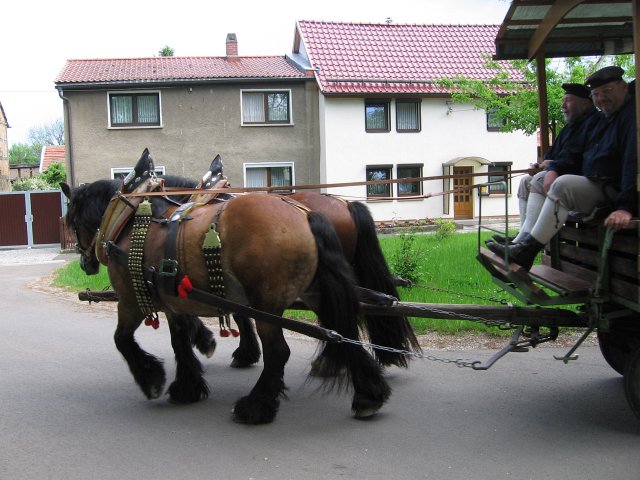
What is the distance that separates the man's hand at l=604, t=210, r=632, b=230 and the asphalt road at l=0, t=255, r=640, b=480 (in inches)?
53.4

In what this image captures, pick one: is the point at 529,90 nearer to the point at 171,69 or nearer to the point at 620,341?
the point at 620,341

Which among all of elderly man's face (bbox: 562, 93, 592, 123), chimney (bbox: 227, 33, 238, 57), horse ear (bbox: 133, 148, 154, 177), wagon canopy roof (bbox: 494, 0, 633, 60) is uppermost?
chimney (bbox: 227, 33, 238, 57)

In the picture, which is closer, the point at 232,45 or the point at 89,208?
the point at 89,208

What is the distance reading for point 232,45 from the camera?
24641 millimetres

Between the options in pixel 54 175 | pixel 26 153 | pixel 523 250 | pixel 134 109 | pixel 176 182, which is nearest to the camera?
pixel 523 250

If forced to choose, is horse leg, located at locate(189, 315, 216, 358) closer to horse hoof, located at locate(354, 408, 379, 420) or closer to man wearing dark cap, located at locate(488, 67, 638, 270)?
horse hoof, located at locate(354, 408, 379, 420)

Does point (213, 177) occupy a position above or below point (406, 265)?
above

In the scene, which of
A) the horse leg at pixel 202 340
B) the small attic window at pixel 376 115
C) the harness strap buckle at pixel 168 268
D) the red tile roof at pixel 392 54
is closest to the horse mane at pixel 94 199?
the harness strap buckle at pixel 168 268

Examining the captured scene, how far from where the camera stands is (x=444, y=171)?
22.7 metres

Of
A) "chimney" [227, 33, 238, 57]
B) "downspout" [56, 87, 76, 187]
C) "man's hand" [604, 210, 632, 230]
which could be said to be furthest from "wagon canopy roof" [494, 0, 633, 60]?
"chimney" [227, 33, 238, 57]

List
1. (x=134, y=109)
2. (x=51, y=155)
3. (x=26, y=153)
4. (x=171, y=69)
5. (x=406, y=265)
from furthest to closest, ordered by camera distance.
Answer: (x=26, y=153), (x=51, y=155), (x=171, y=69), (x=134, y=109), (x=406, y=265)

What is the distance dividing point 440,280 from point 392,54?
16837 mm

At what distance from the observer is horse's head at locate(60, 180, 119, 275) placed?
17.4 ft

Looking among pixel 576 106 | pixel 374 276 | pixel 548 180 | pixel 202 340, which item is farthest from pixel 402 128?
pixel 548 180
